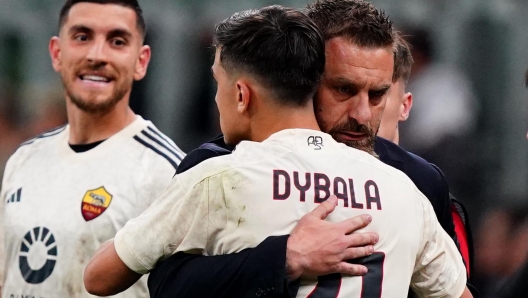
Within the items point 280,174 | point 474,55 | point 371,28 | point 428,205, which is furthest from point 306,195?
point 474,55

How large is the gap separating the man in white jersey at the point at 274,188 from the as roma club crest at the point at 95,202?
141cm

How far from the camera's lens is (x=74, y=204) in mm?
4461

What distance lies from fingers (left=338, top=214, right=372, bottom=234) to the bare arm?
0.65 m

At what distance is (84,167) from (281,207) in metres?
1.96

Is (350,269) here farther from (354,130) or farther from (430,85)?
(430,85)

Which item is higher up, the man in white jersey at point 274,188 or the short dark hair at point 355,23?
the short dark hair at point 355,23

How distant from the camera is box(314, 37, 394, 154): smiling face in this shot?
10.5 ft

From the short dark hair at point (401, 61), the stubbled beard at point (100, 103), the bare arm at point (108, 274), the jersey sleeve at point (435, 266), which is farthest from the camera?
the stubbled beard at point (100, 103)

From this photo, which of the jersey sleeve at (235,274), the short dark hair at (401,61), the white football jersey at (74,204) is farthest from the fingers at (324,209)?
the white football jersey at (74,204)

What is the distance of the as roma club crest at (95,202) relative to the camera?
14.4 ft

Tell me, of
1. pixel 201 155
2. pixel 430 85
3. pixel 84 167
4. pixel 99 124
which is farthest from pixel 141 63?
pixel 430 85

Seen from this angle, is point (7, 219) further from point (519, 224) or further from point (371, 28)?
point (519, 224)

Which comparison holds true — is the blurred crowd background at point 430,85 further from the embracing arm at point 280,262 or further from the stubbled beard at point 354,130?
the embracing arm at point 280,262

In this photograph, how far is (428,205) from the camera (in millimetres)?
3076
